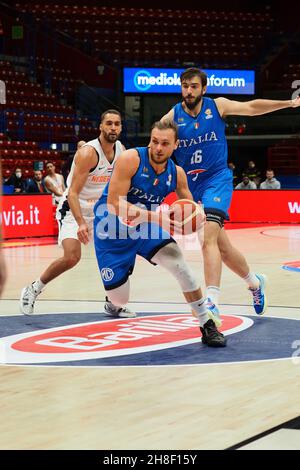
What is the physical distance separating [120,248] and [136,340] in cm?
67

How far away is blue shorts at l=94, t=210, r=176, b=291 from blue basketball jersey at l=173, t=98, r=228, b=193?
0.97 meters

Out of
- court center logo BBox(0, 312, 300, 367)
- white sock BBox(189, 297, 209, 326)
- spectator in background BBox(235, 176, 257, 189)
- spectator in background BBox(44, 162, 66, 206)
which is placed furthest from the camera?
spectator in background BBox(235, 176, 257, 189)

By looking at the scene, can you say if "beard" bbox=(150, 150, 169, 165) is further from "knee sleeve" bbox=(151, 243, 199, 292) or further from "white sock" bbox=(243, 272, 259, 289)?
"white sock" bbox=(243, 272, 259, 289)

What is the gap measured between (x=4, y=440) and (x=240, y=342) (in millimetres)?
2805

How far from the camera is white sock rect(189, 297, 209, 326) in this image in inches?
246

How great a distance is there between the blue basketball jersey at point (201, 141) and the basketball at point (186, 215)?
4.44 ft

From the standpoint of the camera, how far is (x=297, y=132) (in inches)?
1108

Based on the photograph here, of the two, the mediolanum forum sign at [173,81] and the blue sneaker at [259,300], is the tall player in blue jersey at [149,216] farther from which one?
the mediolanum forum sign at [173,81]

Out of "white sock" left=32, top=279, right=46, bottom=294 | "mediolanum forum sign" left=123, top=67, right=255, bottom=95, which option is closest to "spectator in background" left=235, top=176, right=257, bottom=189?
"mediolanum forum sign" left=123, top=67, right=255, bottom=95

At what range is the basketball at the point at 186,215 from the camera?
5797 mm

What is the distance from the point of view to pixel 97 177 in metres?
7.85

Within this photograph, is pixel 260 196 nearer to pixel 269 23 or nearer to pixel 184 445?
pixel 269 23

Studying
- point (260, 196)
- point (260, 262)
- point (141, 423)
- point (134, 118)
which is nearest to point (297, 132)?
point (134, 118)

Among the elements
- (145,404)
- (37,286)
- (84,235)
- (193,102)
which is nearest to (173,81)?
(37,286)
